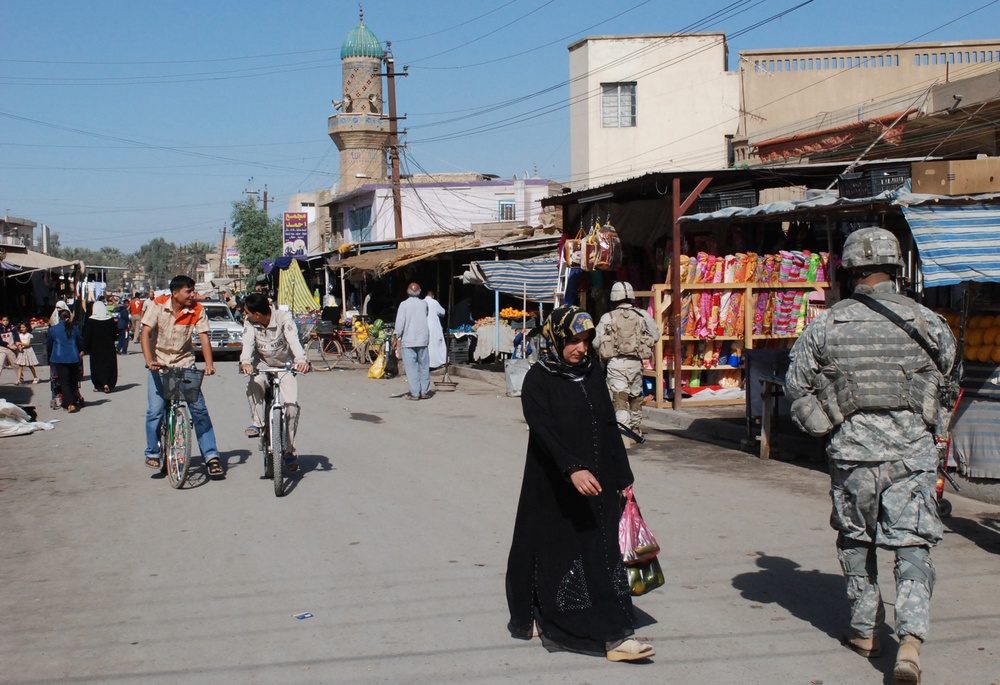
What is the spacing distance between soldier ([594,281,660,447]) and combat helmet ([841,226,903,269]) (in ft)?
21.0

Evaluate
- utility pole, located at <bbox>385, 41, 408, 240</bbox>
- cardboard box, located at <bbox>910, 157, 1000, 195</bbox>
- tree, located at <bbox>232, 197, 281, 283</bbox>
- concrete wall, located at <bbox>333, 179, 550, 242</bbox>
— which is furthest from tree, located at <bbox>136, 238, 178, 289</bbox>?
cardboard box, located at <bbox>910, 157, 1000, 195</bbox>

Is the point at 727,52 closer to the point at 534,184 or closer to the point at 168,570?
the point at 534,184

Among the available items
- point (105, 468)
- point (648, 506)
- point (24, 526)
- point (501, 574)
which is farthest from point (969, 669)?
point (105, 468)

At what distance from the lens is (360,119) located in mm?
60625

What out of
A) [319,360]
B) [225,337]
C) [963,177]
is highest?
[963,177]

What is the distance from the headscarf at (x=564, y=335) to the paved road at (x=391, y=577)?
1366 mm

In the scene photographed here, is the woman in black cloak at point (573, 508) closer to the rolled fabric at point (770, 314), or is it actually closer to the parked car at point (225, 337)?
the rolled fabric at point (770, 314)

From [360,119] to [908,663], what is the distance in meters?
59.2

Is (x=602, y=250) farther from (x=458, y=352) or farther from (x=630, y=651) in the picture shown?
(x=630, y=651)

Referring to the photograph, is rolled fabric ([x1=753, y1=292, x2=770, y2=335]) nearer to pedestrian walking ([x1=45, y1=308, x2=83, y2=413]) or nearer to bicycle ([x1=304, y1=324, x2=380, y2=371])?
pedestrian walking ([x1=45, y1=308, x2=83, y2=413])

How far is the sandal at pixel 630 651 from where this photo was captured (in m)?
4.64

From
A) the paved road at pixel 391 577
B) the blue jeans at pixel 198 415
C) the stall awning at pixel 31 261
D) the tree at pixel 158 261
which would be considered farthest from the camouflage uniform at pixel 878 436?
the tree at pixel 158 261

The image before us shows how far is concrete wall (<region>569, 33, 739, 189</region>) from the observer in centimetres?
3105

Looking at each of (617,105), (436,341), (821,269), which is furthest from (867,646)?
(617,105)
